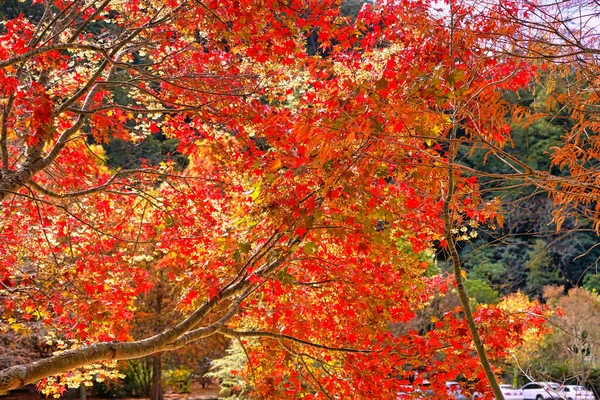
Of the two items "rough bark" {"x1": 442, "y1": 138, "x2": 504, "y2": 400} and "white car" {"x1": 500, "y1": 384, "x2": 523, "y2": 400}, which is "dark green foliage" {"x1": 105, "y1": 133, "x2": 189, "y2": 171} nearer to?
"rough bark" {"x1": 442, "y1": 138, "x2": 504, "y2": 400}

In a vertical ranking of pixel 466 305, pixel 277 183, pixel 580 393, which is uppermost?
pixel 277 183

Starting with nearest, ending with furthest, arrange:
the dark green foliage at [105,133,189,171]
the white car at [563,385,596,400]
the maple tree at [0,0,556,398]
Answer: the maple tree at [0,0,556,398]
the white car at [563,385,596,400]
the dark green foliage at [105,133,189,171]

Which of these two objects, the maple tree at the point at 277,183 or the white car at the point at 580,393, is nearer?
the maple tree at the point at 277,183

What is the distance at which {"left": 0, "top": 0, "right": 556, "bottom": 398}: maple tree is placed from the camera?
399cm

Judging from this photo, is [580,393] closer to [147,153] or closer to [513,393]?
[147,153]

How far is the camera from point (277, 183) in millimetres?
4254

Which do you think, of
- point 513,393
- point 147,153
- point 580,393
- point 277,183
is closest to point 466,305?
point 277,183

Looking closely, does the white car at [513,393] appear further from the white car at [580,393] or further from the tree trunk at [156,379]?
the tree trunk at [156,379]

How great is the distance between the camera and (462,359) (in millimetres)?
Answer: 5258

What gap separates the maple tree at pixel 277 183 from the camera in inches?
157

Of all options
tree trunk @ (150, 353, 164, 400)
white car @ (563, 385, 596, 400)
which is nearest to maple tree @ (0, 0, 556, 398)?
white car @ (563, 385, 596, 400)

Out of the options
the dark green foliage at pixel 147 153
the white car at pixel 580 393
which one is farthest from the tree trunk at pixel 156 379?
the white car at pixel 580 393

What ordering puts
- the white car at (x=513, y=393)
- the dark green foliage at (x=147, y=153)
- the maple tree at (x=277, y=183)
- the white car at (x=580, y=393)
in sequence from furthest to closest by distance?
the white car at (x=513, y=393)
the dark green foliage at (x=147, y=153)
the white car at (x=580, y=393)
the maple tree at (x=277, y=183)

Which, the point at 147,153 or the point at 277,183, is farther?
the point at 147,153
